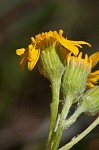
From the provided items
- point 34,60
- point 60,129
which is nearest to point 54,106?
point 60,129

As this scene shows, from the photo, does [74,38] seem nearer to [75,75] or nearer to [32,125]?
[32,125]

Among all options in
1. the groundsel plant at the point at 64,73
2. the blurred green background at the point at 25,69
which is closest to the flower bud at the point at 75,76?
the groundsel plant at the point at 64,73

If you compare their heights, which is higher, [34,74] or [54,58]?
[54,58]

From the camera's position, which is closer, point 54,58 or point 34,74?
point 54,58

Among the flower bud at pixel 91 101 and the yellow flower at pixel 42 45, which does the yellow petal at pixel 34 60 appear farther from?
the flower bud at pixel 91 101

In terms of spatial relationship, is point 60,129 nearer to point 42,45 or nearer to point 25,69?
point 42,45

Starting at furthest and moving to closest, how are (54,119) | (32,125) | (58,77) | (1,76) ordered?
(32,125)
(1,76)
(58,77)
(54,119)

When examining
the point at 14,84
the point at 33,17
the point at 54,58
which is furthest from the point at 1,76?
the point at 54,58
